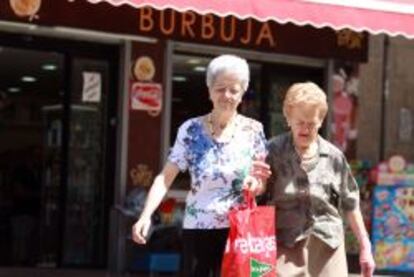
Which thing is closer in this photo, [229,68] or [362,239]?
[229,68]

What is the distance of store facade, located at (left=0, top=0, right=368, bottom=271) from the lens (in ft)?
33.9

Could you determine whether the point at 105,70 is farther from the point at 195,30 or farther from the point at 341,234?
the point at 341,234

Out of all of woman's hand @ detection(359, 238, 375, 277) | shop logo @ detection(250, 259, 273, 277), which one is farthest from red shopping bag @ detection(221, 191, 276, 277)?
woman's hand @ detection(359, 238, 375, 277)

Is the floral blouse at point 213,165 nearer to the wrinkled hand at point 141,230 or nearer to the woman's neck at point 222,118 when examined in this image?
the woman's neck at point 222,118

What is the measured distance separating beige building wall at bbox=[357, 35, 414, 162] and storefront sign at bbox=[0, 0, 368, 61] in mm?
497

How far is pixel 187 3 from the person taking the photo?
823cm

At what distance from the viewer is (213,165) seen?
184 inches

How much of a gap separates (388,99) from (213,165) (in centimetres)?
777

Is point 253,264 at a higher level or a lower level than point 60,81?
lower

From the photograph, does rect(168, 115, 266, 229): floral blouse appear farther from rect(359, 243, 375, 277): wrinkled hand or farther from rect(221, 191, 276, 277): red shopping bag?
rect(359, 243, 375, 277): wrinkled hand

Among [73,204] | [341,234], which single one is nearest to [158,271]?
[73,204]

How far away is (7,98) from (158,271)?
2.98 m

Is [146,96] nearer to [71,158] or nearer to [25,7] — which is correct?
[71,158]

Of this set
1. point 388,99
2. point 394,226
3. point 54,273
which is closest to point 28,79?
point 54,273
